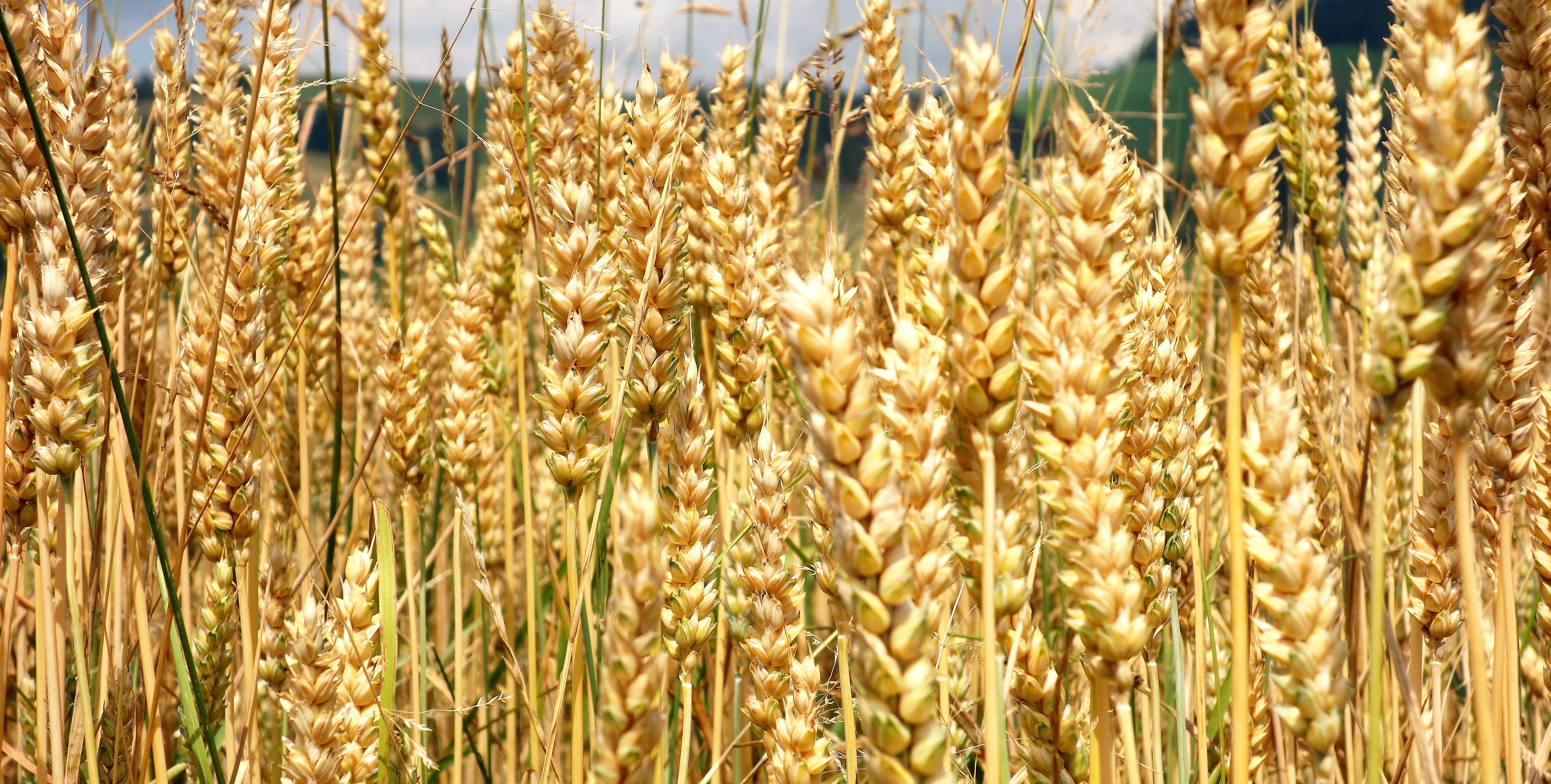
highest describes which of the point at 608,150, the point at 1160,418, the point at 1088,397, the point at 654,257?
the point at 608,150

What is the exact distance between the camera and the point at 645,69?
1104mm

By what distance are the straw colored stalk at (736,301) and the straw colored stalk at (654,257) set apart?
118 mm

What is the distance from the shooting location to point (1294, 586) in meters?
0.58

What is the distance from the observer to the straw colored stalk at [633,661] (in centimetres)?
52

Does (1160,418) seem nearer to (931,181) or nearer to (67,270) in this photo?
(931,181)

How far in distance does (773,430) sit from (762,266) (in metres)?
0.51

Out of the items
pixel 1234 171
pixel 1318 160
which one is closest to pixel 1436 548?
pixel 1234 171

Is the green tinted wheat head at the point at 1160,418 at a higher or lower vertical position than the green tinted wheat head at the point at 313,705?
higher

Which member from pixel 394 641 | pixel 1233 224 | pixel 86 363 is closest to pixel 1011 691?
pixel 1233 224

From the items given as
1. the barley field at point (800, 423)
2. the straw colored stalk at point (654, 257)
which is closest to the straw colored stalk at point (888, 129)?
the barley field at point (800, 423)

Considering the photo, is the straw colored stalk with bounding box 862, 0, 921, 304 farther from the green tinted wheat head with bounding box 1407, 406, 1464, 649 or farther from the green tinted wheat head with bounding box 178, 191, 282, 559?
the green tinted wheat head with bounding box 178, 191, 282, 559

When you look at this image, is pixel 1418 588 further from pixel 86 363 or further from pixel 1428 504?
pixel 86 363

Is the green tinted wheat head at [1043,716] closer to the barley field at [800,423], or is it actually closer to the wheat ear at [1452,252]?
the barley field at [800,423]

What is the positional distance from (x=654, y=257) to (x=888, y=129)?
61cm
